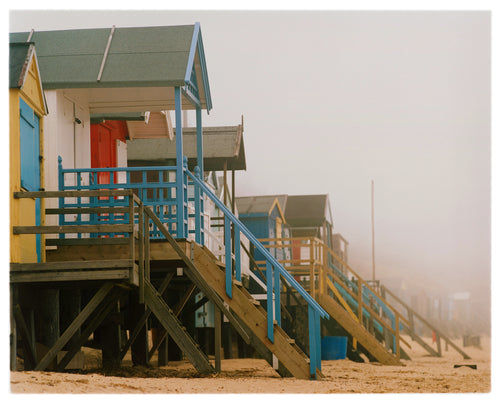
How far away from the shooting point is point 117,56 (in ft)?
42.5

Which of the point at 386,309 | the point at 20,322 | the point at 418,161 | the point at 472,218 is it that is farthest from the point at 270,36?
the point at 386,309

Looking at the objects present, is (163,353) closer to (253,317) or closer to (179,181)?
(253,317)

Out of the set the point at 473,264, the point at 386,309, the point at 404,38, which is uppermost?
the point at 404,38

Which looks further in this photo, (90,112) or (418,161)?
(90,112)

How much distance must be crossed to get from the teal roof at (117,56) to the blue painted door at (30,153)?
110 cm

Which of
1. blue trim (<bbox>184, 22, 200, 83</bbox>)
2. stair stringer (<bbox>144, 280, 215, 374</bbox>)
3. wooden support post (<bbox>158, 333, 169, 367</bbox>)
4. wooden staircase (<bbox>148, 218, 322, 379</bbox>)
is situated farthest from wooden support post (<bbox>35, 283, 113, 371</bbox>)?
wooden support post (<bbox>158, 333, 169, 367</bbox>)

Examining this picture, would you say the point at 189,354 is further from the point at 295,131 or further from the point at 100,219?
the point at 295,131

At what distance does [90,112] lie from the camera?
48.9ft

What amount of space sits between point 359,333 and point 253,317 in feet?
20.0

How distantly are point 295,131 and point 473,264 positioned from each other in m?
3.41

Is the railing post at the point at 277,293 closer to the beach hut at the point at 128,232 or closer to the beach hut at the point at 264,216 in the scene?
the beach hut at the point at 128,232

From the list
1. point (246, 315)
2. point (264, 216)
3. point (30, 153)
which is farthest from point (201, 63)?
point (264, 216)

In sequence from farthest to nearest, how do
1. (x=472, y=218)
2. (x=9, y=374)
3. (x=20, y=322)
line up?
(x=472, y=218), (x=20, y=322), (x=9, y=374)

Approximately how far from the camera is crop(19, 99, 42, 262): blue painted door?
37.5 feet
